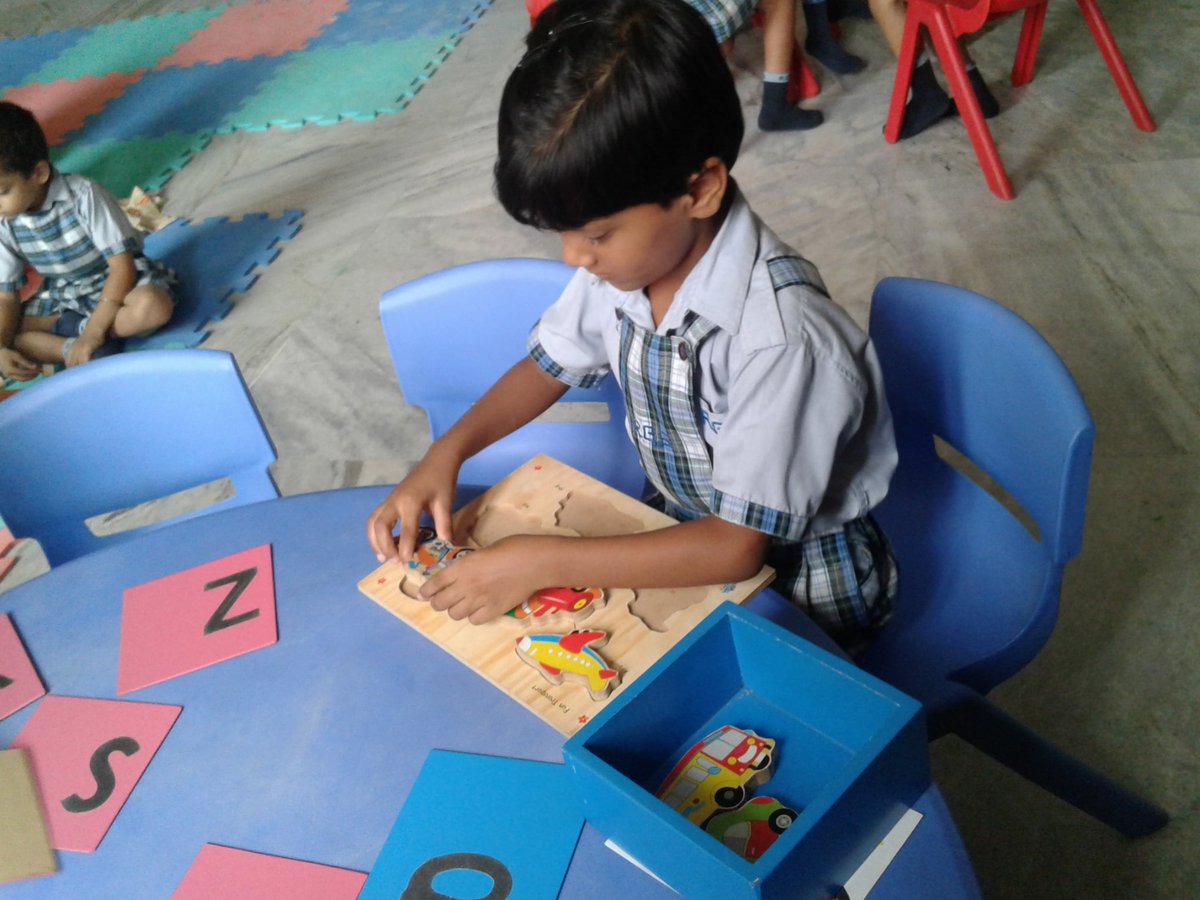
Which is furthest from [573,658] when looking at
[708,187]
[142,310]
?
[142,310]

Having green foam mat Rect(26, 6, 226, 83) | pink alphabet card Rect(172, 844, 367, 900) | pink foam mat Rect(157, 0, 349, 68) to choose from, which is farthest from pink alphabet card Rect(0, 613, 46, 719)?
green foam mat Rect(26, 6, 226, 83)

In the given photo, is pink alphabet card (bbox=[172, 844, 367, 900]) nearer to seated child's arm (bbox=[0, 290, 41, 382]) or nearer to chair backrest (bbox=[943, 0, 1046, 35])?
seated child's arm (bbox=[0, 290, 41, 382])

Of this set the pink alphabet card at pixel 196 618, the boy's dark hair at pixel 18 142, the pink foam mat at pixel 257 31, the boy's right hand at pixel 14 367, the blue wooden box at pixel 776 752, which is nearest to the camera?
the blue wooden box at pixel 776 752

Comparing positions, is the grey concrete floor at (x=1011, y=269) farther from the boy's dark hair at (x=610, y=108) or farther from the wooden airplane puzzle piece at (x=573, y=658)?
the boy's dark hair at (x=610, y=108)

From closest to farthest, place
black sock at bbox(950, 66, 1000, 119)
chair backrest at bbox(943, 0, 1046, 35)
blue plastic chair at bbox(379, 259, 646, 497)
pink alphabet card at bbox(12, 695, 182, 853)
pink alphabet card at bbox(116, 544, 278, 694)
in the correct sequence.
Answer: pink alphabet card at bbox(12, 695, 182, 853) < pink alphabet card at bbox(116, 544, 278, 694) < blue plastic chair at bbox(379, 259, 646, 497) < chair backrest at bbox(943, 0, 1046, 35) < black sock at bbox(950, 66, 1000, 119)

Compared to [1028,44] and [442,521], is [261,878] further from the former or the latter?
[1028,44]

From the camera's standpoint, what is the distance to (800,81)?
9.02 feet

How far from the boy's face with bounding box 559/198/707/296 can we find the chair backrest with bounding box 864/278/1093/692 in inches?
11.4

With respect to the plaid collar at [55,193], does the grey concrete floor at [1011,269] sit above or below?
below

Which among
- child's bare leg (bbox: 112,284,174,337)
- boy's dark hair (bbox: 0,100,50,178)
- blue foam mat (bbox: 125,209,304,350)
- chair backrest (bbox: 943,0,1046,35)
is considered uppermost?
boy's dark hair (bbox: 0,100,50,178)

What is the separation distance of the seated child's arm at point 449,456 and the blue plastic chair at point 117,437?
257mm

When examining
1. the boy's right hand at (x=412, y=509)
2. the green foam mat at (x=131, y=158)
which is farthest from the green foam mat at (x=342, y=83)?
the boy's right hand at (x=412, y=509)

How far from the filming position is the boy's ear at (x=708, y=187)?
2.46ft

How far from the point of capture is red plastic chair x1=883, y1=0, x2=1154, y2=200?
2162 mm
